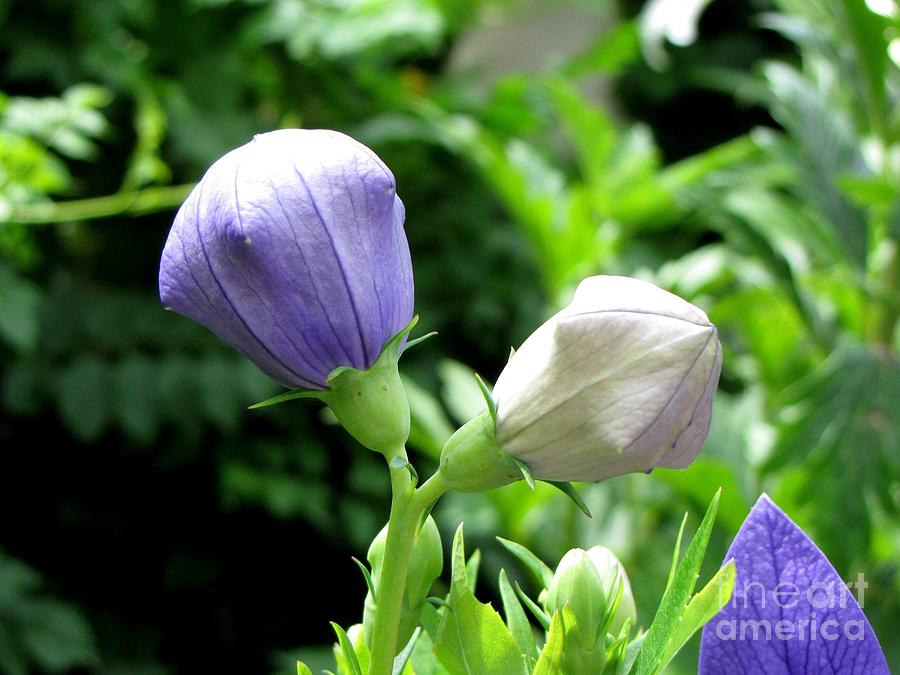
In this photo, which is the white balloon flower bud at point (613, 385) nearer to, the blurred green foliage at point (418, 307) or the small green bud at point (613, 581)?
the small green bud at point (613, 581)

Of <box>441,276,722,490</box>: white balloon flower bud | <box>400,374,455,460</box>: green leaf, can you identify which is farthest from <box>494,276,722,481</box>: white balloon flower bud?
<box>400,374,455,460</box>: green leaf

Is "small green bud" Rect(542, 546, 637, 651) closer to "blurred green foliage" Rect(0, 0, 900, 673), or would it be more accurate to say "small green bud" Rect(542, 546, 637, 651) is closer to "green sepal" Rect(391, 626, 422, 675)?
"green sepal" Rect(391, 626, 422, 675)

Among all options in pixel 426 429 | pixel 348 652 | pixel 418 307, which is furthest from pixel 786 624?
pixel 418 307

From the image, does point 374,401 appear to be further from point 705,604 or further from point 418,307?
point 418,307

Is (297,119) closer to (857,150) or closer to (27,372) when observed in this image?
(27,372)

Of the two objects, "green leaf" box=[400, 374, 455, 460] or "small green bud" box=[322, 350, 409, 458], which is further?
"green leaf" box=[400, 374, 455, 460]

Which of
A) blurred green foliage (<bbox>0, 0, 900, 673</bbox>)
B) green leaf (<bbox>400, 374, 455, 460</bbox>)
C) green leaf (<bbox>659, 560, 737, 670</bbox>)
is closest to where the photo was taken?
green leaf (<bbox>659, 560, 737, 670</bbox>)
